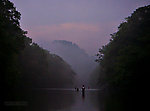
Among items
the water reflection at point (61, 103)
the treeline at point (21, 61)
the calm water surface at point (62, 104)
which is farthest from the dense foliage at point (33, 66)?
the calm water surface at point (62, 104)

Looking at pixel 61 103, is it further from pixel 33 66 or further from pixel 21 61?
pixel 33 66

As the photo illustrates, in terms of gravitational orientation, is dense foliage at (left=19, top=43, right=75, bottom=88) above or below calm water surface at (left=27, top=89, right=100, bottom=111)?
above

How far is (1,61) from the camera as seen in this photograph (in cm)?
4041

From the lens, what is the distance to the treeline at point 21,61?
42281 mm

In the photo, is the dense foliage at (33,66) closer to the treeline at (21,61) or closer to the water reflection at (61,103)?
the treeline at (21,61)

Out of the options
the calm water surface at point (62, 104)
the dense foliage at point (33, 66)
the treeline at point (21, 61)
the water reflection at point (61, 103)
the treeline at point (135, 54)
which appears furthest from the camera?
the dense foliage at point (33, 66)

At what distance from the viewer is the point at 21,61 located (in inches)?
3418

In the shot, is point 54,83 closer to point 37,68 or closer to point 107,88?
point 37,68

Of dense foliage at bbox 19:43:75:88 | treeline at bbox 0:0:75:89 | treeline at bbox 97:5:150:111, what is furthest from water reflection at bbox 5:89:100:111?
dense foliage at bbox 19:43:75:88

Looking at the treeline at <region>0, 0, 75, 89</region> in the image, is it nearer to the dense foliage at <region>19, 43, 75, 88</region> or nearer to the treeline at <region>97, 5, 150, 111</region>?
the dense foliage at <region>19, 43, 75, 88</region>

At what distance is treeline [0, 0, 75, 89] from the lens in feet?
139

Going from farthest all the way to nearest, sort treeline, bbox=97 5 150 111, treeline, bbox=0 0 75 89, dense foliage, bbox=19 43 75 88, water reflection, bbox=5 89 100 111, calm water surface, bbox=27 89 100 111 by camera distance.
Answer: dense foliage, bbox=19 43 75 88
treeline, bbox=97 5 150 111
treeline, bbox=0 0 75 89
calm water surface, bbox=27 89 100 111
water reflection, bbox=5 89 100 111

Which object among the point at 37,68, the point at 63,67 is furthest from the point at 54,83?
the point at 37,68

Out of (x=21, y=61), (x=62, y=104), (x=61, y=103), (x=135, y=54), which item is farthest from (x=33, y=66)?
(x=62, y=104)
